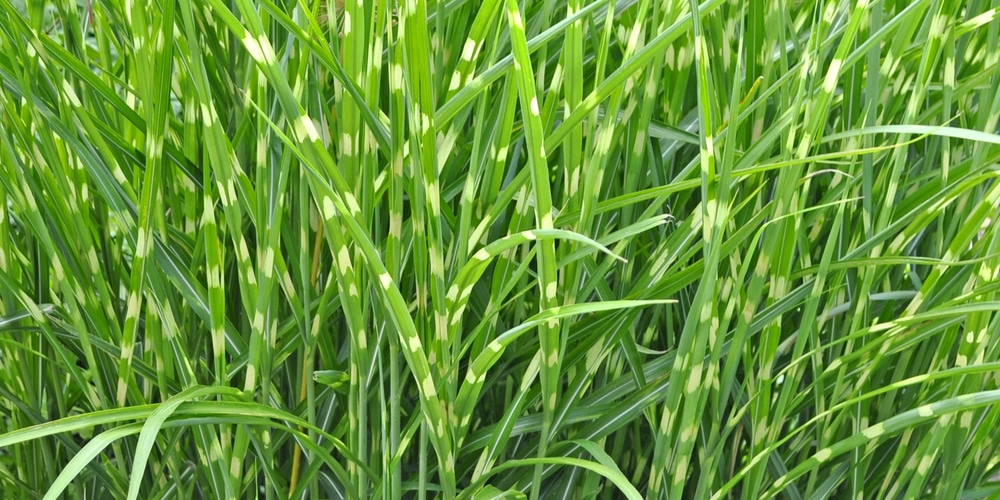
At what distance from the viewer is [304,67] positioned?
53 centimetres

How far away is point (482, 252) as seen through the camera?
0.44 meters

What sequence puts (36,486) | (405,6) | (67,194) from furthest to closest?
(36,486)
(67,194)
(405,6)

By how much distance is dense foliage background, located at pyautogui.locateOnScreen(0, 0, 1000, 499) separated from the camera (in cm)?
48

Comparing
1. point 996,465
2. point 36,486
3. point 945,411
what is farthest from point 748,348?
point 36,486

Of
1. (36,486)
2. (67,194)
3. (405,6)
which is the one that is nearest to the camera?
(405,6)

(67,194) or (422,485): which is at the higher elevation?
(67,194)

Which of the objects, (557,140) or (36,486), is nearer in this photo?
(557,140)

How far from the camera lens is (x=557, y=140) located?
0.49m

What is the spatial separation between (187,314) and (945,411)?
1.69ft

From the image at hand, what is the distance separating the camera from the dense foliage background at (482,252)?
481 mm

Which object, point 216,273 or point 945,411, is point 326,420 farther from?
point 945,411

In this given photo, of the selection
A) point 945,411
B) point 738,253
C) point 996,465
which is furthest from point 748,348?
point 996,465

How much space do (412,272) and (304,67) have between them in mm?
165

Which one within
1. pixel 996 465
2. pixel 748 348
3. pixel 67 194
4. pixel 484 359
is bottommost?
pixel 996 465
